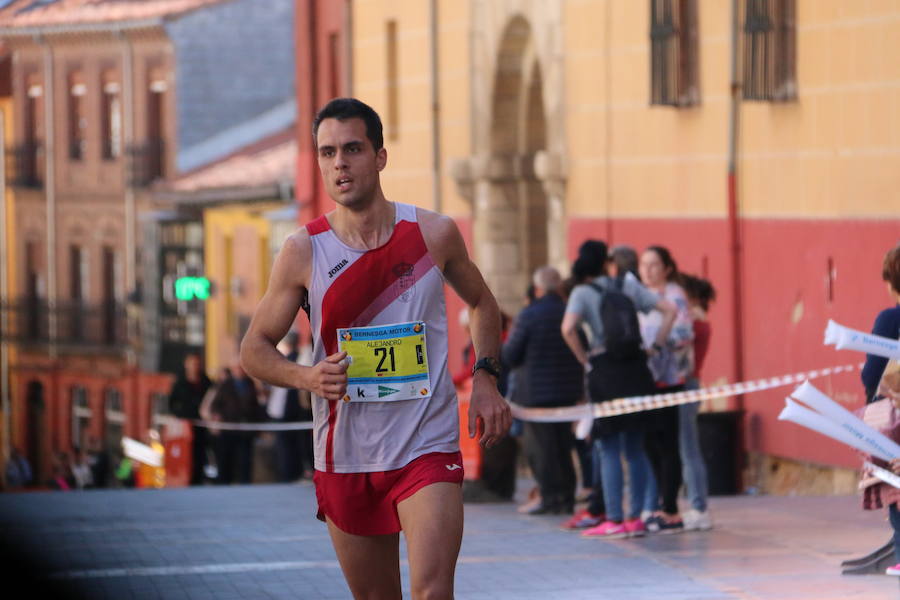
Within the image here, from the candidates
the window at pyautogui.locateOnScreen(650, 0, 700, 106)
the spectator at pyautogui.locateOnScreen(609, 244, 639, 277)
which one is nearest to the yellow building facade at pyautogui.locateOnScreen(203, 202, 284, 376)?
the window at pyautogui.locateOnScreen(650, 0, 700, 106)

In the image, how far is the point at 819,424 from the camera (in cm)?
870

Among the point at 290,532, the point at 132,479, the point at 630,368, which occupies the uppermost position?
the point at 630,368

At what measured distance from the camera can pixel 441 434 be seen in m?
6.64

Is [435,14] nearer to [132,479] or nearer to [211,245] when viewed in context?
[132,479]

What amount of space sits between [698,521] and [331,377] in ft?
22.7

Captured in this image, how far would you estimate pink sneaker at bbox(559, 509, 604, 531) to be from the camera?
43.9 ft

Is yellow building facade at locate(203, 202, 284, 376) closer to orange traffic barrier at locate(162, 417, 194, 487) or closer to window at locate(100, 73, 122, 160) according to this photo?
window at locate(100, 73, 122, 160)

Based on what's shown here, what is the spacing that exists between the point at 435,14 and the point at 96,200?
25.5 meters

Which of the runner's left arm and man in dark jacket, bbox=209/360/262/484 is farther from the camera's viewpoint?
man in dark jacket, bbox=209/360/262/484

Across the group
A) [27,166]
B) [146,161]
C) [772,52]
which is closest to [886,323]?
[772,52]

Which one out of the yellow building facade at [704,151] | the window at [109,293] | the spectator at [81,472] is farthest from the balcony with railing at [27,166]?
the yellow building facade at [704,151]

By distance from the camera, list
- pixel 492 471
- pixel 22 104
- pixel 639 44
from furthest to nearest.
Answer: pixel 22 104 < pixel 639 44 < pixel 492 471

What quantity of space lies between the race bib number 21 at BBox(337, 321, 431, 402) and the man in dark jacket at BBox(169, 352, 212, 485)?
16548 mm

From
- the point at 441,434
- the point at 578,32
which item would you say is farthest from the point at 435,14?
the point at 441,434
